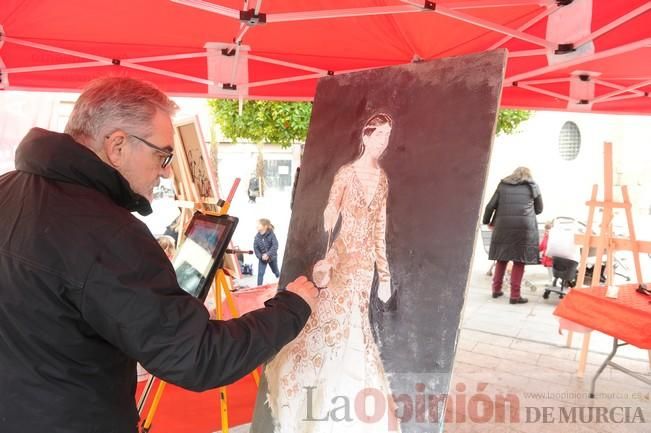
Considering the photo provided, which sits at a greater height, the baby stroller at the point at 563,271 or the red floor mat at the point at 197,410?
the baby stroller at the point at 563,271

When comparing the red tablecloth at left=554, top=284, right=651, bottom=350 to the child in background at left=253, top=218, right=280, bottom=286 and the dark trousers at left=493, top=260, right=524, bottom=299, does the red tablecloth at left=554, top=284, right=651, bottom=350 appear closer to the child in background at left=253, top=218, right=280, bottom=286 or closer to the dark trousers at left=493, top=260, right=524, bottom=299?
the dark trousers at left=493, top=260, right=524, bottom=299

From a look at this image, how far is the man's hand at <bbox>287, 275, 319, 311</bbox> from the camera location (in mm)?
1260

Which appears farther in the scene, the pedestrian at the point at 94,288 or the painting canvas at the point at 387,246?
the painting canvas at the point at 387,246

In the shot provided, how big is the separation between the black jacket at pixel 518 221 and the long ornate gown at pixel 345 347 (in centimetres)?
398

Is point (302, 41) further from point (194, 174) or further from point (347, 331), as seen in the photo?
point (347, 331)

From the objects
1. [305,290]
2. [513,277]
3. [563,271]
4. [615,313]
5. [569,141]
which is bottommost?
[513,277]

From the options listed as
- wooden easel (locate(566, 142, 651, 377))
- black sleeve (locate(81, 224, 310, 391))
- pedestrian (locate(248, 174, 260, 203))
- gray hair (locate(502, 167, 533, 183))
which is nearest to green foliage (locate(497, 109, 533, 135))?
gray hair (locate(502, 167, 533, 183))

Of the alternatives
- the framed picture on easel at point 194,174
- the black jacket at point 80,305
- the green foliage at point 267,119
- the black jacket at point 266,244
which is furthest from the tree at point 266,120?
the black jacket at point 80,305

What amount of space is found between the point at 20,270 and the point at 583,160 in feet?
34.7

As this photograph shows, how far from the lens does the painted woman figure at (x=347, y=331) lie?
1322 mm

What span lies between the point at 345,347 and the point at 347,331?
5cm

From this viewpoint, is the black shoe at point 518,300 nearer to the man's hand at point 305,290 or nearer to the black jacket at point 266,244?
the black jacket at point 266,244

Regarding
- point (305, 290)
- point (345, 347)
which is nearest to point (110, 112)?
point (305, 290)

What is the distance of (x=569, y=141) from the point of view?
9.78 m
